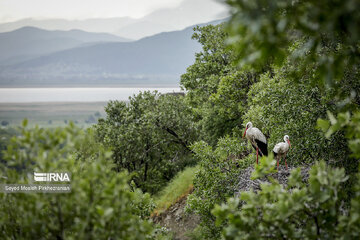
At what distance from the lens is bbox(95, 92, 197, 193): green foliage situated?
594 inches

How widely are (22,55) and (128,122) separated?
155101mm

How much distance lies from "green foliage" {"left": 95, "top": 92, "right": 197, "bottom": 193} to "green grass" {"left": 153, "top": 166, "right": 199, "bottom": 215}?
3.69 feet

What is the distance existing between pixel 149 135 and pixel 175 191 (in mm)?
3587

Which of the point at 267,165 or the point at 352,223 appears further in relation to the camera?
the point at 267,165

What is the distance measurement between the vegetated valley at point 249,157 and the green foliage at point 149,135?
0.43 feet

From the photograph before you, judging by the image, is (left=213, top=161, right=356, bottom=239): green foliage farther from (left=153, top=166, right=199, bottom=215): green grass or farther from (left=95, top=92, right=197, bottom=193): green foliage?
(left=95, top=92, right=197, bottom=193): green foliage

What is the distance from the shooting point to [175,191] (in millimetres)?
14805

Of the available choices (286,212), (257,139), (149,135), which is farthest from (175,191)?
(286,212)

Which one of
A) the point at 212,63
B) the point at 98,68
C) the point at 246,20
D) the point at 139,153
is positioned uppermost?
the point at 98,68

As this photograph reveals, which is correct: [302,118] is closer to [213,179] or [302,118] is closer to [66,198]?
[213,179]

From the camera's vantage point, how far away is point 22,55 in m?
143

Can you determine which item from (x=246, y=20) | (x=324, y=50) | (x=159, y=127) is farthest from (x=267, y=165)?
(x=159, y=127)

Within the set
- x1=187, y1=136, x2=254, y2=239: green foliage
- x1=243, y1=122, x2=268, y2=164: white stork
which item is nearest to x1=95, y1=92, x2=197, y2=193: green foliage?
x1=187, y1=136, x2=254, y2=239: green foliage

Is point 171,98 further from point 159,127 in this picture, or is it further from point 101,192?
point 101,192
